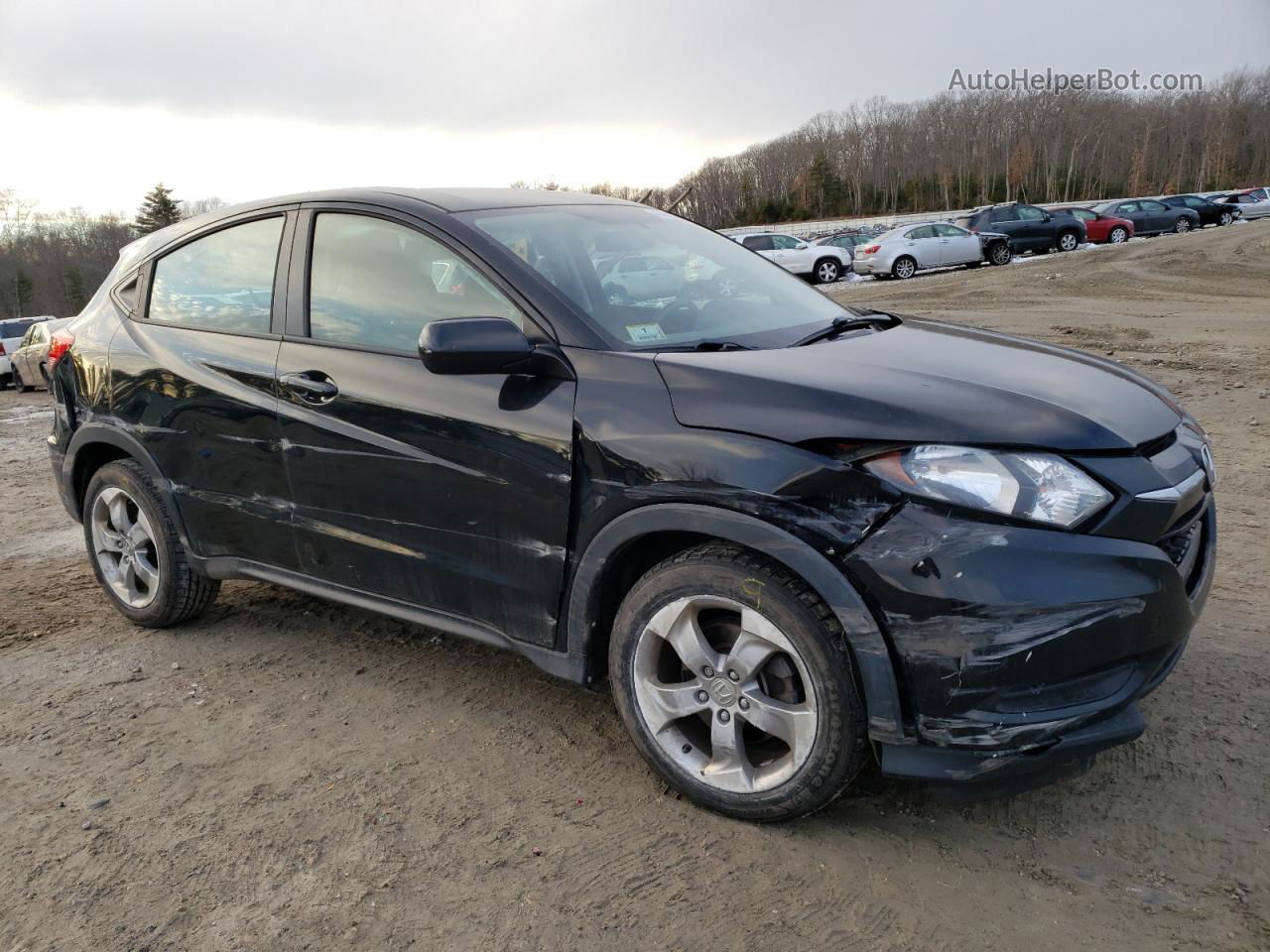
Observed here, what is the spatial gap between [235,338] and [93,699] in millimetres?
1468

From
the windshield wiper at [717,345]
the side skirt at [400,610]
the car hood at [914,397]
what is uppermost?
the windshield wiper at [717,345]

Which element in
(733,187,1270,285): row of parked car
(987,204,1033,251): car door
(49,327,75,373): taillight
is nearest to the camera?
(49,327,75,373): taillight

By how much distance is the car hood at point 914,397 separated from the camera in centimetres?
243

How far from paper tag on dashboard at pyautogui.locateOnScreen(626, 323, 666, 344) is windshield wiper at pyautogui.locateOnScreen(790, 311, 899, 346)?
1.38 feet

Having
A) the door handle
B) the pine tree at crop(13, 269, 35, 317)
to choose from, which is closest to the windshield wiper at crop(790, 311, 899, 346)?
the door handle

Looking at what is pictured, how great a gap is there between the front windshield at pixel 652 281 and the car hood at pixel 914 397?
0.27m

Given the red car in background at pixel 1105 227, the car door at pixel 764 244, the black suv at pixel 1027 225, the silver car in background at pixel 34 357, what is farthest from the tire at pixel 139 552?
the red car in background at pixel 1105 227

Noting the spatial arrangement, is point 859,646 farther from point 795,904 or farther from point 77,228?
point 77,228

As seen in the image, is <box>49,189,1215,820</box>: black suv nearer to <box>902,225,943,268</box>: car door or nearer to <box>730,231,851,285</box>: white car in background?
<box>902,225,943,268</box>: car door

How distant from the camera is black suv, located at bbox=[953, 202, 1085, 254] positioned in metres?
29.8

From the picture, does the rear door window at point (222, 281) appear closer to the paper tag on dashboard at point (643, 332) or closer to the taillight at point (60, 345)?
the taillight at point (60, 345)

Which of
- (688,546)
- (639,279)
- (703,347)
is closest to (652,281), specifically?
(639,279)

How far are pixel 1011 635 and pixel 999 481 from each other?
36 centimetres

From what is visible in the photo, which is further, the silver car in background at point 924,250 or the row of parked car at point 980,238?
the row of parked car at point 980,238
